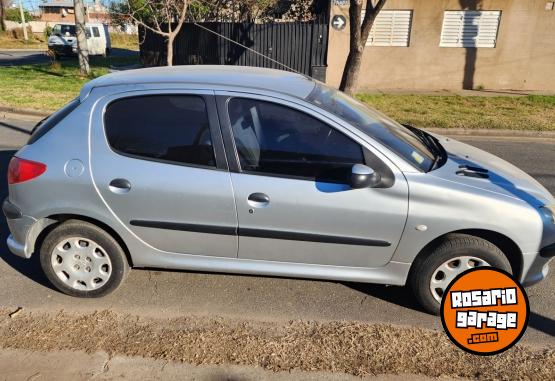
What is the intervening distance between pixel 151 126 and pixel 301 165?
1.07 m

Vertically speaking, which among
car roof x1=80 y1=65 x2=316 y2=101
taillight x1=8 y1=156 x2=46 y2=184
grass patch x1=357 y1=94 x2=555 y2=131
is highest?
car roof x1=80 y1=65 x2=316 y2=101

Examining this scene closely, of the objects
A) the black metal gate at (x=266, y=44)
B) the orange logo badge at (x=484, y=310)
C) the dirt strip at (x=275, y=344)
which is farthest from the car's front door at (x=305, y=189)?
the black metal gate at (x=266, y=44)

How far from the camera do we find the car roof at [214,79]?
2.99 m

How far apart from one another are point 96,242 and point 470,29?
1396 centimetres

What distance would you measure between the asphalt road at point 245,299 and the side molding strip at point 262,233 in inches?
21.7

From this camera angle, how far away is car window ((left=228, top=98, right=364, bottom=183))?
111 inches

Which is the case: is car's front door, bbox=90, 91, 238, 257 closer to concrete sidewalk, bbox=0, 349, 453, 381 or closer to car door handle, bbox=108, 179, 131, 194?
car door handle, bbox=108, 179, 131, 194

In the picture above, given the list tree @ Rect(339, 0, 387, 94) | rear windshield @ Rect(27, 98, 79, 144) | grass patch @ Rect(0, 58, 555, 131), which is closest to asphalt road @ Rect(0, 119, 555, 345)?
rear windshield @ Rect(27, 98, 79, 144)

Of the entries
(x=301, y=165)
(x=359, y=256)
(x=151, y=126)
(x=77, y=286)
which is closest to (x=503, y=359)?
(x=359, y=256)

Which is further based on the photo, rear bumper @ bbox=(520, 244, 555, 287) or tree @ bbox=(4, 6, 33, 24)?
tree @ bbox=(4, 6, 33, 24)

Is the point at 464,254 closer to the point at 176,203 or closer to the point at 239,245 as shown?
the point at 239,245

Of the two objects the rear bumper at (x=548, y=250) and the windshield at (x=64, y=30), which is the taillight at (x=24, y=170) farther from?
the windshield at (x=64, y=30)

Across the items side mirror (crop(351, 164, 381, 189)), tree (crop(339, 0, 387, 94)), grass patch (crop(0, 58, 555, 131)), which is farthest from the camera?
tree (crop(339, 0, 387, 94))

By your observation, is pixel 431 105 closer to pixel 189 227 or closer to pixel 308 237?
pixel 308 237
